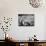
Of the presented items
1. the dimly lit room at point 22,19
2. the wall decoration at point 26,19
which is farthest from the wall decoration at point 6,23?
the wall decoration at point 26,19

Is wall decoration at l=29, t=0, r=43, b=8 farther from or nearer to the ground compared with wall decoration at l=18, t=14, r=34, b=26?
farther from the ground

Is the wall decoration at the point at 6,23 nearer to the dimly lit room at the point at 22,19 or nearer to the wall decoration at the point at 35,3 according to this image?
the dimly lit room at the point at 22,19

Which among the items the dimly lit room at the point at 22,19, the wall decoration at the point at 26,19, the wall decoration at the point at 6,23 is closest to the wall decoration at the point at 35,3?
the dimly lit room at the point at 22,19

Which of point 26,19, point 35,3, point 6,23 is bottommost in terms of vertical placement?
point 6,23

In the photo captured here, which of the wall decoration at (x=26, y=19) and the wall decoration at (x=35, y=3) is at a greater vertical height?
the wall decoration at (x=35, y=3)

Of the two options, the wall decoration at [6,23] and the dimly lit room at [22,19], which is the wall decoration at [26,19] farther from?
the wall decoration at [6,23]

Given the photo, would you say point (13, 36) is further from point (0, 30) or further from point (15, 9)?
point (15, 9)

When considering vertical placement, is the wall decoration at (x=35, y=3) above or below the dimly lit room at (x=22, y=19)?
above

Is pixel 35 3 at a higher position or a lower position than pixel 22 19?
higher

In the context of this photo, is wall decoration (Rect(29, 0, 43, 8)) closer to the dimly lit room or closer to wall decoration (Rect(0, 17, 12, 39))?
the dimly lit room

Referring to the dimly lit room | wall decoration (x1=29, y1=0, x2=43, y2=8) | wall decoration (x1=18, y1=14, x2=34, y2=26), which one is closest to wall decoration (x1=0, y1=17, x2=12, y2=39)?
the dimly lit room

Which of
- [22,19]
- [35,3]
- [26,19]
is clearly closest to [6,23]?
[22,19]

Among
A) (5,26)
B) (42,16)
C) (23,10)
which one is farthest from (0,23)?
(42,16)

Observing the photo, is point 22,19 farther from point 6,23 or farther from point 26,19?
point 6,23
